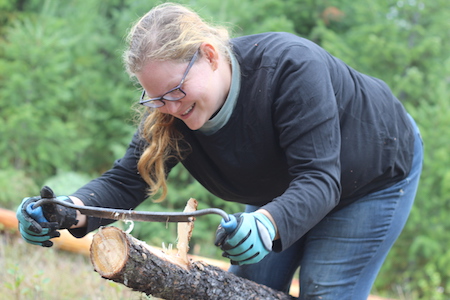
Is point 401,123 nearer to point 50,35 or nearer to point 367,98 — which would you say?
point 367,98

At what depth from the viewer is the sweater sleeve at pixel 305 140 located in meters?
1.72

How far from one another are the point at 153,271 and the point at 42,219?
1.80 feet

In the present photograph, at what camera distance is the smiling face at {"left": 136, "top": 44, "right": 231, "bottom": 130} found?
72.2 inches

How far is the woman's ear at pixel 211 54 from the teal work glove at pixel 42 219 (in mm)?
796

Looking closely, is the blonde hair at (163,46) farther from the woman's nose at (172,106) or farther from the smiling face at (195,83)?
the woman's nose at (172,106)

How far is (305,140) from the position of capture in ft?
5.97

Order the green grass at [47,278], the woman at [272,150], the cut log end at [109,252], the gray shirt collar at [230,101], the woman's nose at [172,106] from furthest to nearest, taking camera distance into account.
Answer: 1. the green grass at [47,278]
2. the gray shirt collar at [230,101]
3. the woman's nose at [172,106]
4. the woman at [272,150]
5. the cut log end at [109,252]

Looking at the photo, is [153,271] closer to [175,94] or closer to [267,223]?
[267,223]

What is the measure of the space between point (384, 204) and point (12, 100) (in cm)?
614

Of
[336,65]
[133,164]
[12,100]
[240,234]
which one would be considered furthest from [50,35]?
[240,234]

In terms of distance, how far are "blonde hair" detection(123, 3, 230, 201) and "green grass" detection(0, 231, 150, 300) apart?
3.29 ft

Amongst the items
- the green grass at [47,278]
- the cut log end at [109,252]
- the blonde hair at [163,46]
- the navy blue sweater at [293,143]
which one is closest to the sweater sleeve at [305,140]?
the navy blue sweater at [293,143]

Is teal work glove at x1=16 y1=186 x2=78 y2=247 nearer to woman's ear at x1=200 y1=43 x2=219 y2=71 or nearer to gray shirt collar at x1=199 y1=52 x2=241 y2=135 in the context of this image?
gray shirt collar at x1=199 y1=52 x2=241 y2=135

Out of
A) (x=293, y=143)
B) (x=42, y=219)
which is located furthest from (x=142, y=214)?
(x=293, y=143)
